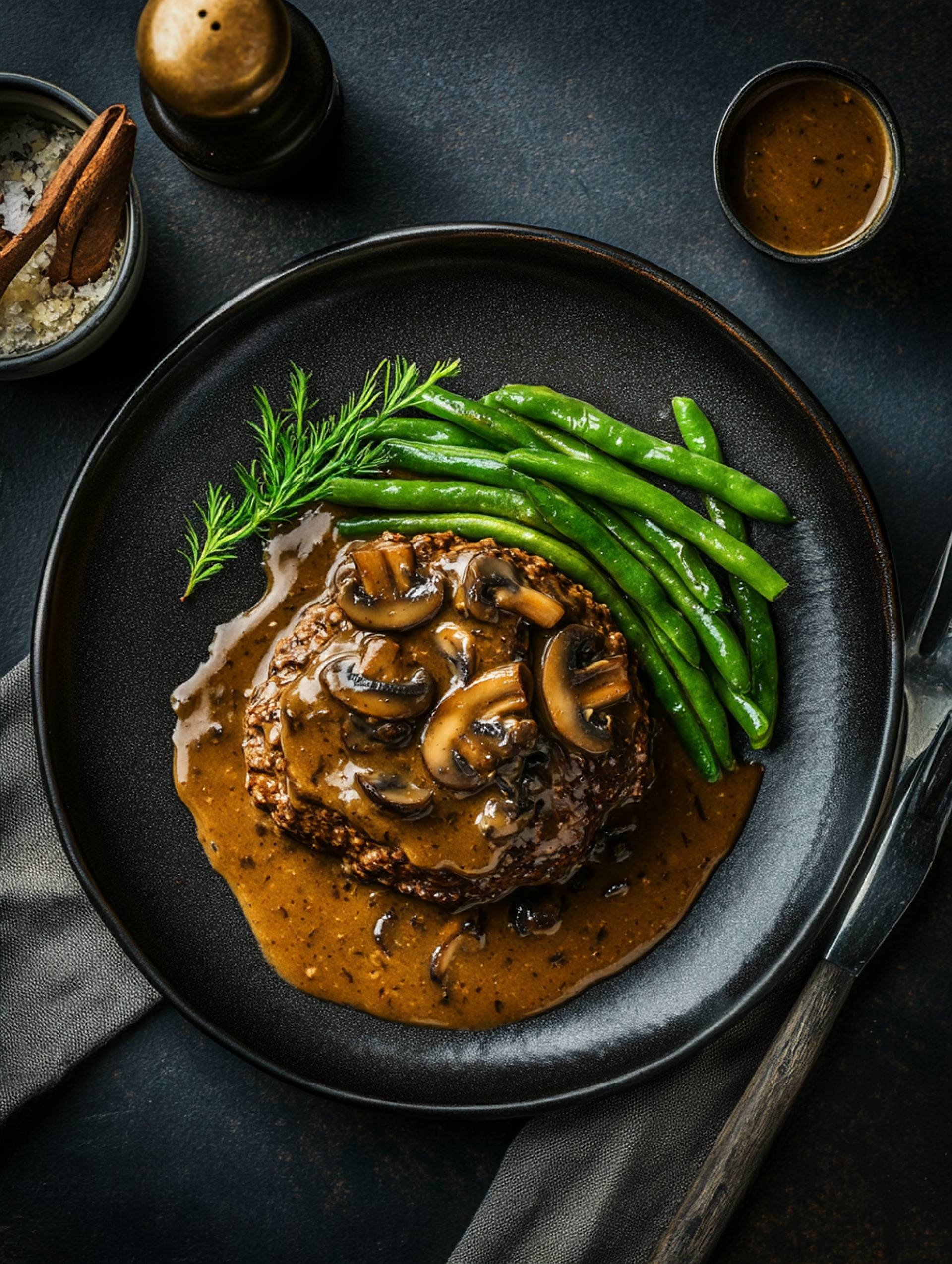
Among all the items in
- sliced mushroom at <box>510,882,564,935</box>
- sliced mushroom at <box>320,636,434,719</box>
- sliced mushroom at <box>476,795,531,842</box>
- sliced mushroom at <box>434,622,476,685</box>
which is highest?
sliced mushroom at <box>434,622,476,685</box>

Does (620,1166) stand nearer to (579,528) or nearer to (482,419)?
(579,528)

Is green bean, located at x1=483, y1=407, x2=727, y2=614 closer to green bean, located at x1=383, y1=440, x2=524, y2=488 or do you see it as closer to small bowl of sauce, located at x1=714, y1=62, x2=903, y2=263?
green bean, located at x1=383, y1=440, x2=524, y2=488

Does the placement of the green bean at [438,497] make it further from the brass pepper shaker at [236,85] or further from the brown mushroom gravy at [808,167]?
the brown mushroom gravy at [808,167]

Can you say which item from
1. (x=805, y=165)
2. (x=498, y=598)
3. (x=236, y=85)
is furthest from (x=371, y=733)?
(x=805, y=165)

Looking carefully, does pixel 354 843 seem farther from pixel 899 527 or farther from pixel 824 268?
pixel 824 268

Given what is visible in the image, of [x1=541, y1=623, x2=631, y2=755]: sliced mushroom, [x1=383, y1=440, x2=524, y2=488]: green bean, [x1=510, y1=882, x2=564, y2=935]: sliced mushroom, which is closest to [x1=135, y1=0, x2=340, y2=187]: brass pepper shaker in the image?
[x1=383, y1=440, x2=524, y2=488]: green bean

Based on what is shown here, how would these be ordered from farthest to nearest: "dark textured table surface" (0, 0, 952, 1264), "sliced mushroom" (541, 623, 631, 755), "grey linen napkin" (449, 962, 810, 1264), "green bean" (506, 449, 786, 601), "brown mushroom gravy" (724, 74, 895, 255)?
"dark textured table surface" (0, 0, 952, 1264) → "grey linen napkin" (449, 962, 810, 1264) → "brown mushroom gravy" (724, 74, 895, 255) → "green bean" (506, 449, 786, 601) → "sliced mushroom" (541, 623, 631, 755)

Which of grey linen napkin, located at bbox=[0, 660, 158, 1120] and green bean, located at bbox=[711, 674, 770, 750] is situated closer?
green bean, located at bbox=[711, 674, 770, 750]

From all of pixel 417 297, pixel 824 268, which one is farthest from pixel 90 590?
pixel 824 268
